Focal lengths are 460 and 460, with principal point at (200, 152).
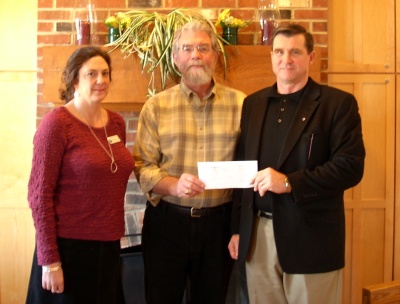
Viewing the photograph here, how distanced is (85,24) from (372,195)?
2.07 m

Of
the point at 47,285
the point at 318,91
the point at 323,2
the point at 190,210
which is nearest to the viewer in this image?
the point at 47,285

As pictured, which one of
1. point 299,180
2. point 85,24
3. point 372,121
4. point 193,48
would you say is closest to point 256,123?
A: point 299,180

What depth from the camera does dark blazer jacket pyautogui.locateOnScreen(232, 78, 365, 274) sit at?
1791 mm

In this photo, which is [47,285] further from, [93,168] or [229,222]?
[229,222]

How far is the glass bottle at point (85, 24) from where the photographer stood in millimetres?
2555

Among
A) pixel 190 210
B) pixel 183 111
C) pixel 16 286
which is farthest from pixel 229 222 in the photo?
pixel 16 286

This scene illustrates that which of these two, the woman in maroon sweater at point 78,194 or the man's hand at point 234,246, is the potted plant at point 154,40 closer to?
the woman in maroon sweater at point 78,194

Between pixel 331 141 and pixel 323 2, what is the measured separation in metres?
1.25

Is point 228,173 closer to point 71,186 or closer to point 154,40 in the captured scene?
point 71,186

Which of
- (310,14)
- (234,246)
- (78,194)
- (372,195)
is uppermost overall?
(310,14)

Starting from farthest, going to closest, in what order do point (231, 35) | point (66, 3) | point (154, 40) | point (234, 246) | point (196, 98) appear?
1. point (66, 3)
2. point (231, 35)
3. point (154, 40)
4. point (196, 98)
5. point (234, 246)

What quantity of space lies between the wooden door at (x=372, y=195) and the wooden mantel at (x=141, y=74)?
628mm

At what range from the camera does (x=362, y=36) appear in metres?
2.91

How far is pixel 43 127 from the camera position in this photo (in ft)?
5.80
